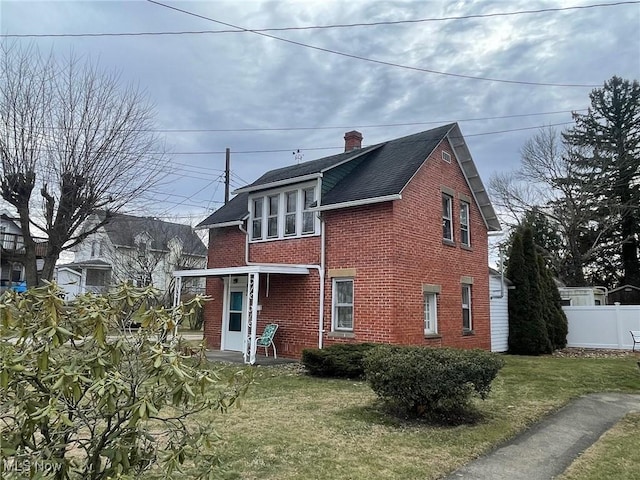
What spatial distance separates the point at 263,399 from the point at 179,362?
18.6ft

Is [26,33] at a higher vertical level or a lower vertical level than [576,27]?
lower

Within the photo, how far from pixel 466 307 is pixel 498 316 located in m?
3.15

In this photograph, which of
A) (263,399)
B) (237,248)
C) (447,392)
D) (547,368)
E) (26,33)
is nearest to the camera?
(447,392)

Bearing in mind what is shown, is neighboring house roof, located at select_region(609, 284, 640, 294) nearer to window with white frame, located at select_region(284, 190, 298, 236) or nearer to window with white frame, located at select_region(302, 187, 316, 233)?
window with white frame, located at select_region(302, 187, 316, 233)

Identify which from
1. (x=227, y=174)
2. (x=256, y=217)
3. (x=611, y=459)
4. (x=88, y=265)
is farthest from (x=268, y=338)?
(x=88, y=265)

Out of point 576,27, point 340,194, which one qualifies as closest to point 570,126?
point 576,27

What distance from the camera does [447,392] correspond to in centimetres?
648

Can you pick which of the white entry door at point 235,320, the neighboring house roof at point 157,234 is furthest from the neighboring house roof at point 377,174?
the neighboring house roof at point 157,234

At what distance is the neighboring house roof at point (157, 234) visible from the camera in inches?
1078

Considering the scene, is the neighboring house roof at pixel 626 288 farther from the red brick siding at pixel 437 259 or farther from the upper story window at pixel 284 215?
the upper story window at pixel 284 215

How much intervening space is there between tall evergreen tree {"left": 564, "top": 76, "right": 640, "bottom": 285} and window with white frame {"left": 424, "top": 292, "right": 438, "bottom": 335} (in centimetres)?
2490

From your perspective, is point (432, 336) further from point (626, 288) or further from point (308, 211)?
point (626, 288)

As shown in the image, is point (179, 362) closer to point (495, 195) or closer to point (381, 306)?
point (381, 306)
